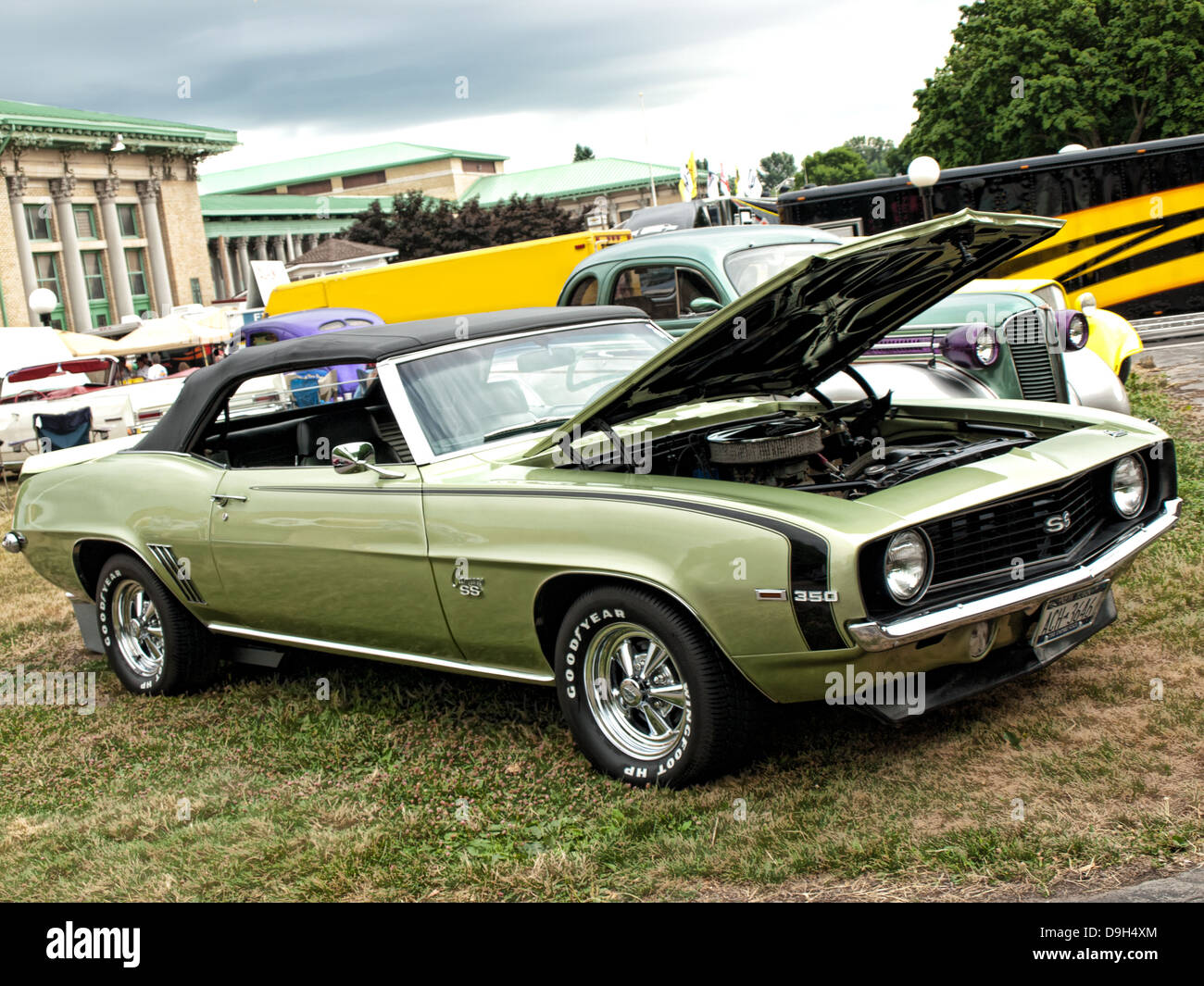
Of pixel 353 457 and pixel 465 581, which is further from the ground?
pixel 353 457

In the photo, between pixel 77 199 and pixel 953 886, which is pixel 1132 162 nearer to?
pixel 953 886

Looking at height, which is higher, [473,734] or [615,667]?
[615,667]

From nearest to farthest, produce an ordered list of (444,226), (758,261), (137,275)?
(758,261) < (444,226) < (137,275)

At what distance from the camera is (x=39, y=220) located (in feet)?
186

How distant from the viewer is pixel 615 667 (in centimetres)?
392

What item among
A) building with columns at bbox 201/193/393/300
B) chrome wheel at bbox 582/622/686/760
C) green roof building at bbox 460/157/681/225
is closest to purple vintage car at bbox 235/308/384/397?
chrome wheel at bbox 582/622/686/760

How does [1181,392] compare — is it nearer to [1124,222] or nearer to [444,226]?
[1124,222]

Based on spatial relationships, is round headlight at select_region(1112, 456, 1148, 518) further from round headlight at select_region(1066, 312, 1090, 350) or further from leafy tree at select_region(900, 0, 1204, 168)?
leafy tree at select_region(900, 0, 1204, 168)

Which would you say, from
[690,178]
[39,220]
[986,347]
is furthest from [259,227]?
[986,347]

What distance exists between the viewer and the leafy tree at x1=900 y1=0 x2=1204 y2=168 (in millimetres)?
36312

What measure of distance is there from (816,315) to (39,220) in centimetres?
6077

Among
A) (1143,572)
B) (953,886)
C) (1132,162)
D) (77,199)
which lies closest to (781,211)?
(1132,162)

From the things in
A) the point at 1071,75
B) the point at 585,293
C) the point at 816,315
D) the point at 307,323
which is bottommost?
the point at 816,315

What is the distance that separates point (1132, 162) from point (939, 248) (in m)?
13.8
